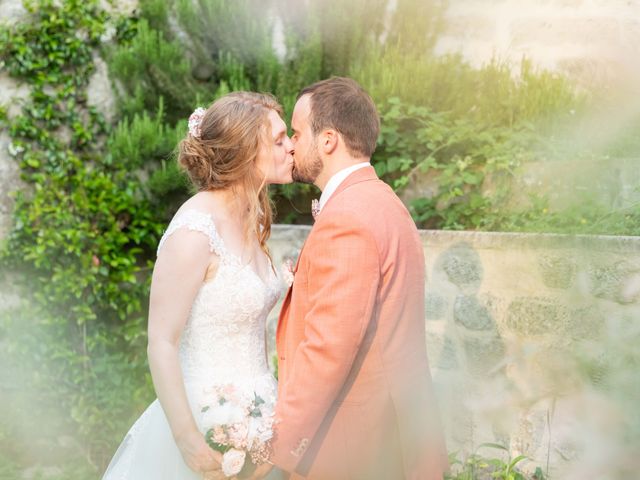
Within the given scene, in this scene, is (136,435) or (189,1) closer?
(136,435)

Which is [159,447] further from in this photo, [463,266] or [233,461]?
[463,266]

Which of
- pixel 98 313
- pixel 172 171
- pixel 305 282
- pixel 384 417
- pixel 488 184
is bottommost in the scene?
pixel 98 313

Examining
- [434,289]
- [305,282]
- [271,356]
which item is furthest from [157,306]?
[271,356]

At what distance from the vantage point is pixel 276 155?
2.32m

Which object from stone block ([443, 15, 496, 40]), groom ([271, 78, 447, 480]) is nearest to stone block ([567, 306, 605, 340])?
groom ([271, 78, 447, 480])

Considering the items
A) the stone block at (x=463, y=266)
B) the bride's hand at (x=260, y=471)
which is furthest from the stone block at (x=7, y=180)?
the bride's hand at (x=260, y=471)

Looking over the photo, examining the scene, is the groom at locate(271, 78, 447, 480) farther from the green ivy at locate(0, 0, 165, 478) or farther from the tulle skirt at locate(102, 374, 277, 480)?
the green ivy at locate(0, 0, 165, 478)

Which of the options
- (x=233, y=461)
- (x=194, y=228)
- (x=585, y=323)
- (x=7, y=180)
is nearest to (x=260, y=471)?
(x=233, y=461)

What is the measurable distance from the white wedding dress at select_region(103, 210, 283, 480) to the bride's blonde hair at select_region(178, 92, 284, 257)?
0.21 m

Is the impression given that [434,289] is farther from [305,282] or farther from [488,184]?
[305,282]

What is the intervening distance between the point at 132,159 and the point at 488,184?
248cm

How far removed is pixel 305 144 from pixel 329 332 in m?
0.68

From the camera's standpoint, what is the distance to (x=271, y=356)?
12.9 ft

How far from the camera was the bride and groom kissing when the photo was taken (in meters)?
1.83
